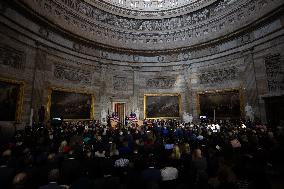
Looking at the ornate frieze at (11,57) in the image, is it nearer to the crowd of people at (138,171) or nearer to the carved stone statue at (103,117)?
the crowd of people at (138,171)

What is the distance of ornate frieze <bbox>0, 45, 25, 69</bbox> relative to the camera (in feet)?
37.7

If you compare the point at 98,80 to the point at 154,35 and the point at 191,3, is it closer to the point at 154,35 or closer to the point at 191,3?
the point at 154,35

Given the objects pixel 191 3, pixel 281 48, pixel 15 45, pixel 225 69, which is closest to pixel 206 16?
pixel 191 3

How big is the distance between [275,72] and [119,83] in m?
13.7

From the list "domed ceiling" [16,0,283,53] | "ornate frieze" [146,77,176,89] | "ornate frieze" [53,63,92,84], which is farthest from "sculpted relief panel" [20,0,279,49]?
"ornate frieze" [146,77,176,89]

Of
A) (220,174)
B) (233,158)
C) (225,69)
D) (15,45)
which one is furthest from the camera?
(225,69)

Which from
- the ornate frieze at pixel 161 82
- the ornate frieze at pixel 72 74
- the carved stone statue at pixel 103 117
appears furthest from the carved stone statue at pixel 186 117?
the ornate frieze at pixel 72 74

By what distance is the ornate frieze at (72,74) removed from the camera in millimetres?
15680

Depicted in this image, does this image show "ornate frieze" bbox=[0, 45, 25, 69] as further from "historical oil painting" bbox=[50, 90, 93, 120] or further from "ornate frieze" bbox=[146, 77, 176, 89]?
"ornate frieze" bbox=[146, 77, 176, 89]

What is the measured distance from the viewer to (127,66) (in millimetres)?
21000

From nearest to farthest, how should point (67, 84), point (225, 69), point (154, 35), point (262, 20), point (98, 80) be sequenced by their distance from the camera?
Result: 1. point (262, 20)
2. point (67, 84)
3. point (225, 69)
4. point (98, 80)
5. point (154, 35)

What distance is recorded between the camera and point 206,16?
19734 mm

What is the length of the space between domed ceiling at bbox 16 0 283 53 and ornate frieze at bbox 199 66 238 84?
3.07 m

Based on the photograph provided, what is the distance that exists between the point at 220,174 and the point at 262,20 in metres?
14.6
